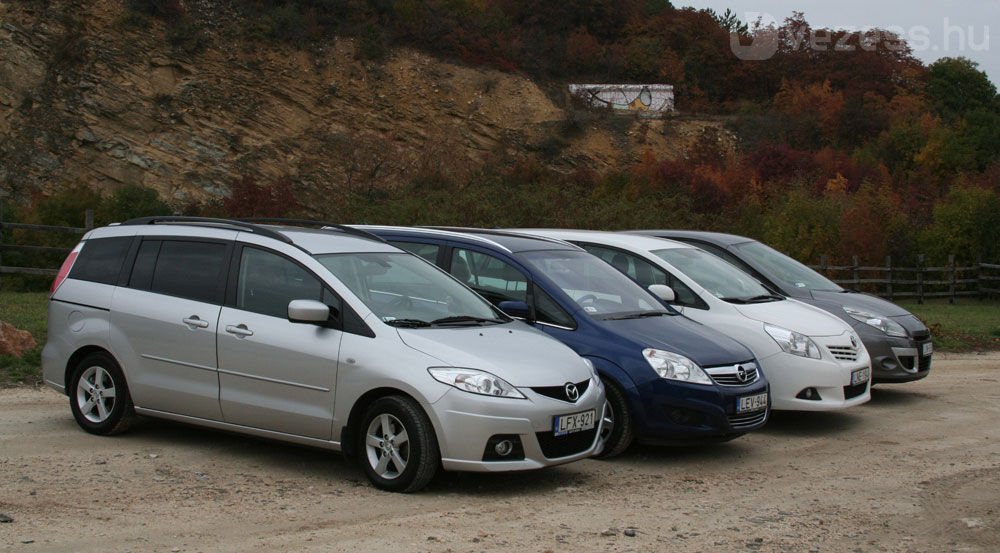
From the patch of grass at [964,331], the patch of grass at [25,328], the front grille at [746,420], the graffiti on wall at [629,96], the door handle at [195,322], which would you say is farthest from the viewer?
the graffiti on wall at [629,96]

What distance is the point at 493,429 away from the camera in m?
6.72

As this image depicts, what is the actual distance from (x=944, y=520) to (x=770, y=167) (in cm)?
4740

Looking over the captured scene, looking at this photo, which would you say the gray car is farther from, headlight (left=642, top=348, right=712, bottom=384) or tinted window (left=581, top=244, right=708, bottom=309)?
headlight (left=642, top=348, right=712, bottom=384)

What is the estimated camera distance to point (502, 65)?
52.2m

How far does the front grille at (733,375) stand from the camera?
8.32m

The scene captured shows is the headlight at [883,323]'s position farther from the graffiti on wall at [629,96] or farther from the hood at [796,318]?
the graffiti on wall at [629,96]

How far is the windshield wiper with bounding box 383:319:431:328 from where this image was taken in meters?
7.21

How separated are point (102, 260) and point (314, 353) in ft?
7.93

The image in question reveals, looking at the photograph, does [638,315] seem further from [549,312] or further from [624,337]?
[549,312]

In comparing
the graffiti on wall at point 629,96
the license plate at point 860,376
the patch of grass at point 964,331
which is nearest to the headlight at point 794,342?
the license plate at point 860,376

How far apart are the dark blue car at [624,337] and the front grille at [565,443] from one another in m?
0.94

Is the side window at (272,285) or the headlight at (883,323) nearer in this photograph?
the side window at (272,285)

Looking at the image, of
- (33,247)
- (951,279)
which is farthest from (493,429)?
(951,279)

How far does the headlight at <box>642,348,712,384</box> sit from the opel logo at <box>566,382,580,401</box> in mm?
1151
